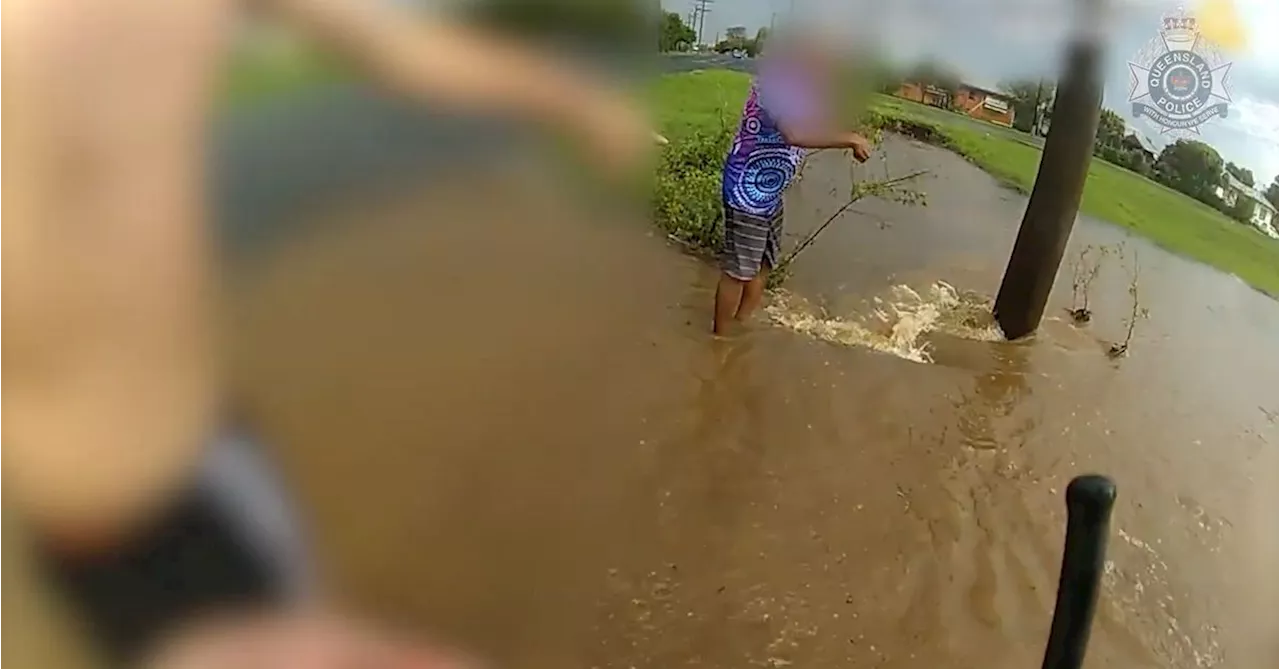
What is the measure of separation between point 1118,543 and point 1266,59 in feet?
2.00

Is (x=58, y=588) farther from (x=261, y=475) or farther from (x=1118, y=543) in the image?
(x=1118, y=543)

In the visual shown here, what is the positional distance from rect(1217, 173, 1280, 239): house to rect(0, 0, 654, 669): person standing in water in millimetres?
757

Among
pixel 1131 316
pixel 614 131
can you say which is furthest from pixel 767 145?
pixel 614 131

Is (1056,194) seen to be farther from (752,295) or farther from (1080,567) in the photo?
(1080,567)

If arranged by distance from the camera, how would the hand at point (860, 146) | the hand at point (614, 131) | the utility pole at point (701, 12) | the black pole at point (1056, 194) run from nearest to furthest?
the hand at point (614, 131) < the utility pole at point (701, 12) < the black pole at point (1056, 194) < the hand at point (860, 146)

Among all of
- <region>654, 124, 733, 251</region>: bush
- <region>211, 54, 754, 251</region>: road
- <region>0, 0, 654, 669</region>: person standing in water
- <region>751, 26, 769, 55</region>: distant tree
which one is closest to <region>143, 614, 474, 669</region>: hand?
<region>0, 0, 654, 669</region>: person standing in water

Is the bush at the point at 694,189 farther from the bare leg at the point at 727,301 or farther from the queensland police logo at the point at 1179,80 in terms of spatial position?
the queensland police logo at the point at 1179,80

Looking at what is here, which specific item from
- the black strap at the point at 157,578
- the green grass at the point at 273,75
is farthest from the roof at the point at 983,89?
the black strap at the point at 157,578

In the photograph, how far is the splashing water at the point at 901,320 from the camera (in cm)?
156

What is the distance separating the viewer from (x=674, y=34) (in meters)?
0.87

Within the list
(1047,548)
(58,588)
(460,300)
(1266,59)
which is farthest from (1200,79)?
(58,588)

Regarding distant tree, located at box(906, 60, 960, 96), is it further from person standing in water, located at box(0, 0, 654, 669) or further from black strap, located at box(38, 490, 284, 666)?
black strap, located at box(38, 490, 284, 666)

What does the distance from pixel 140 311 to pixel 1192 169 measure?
95cm

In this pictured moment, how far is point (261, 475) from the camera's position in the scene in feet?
2.31
